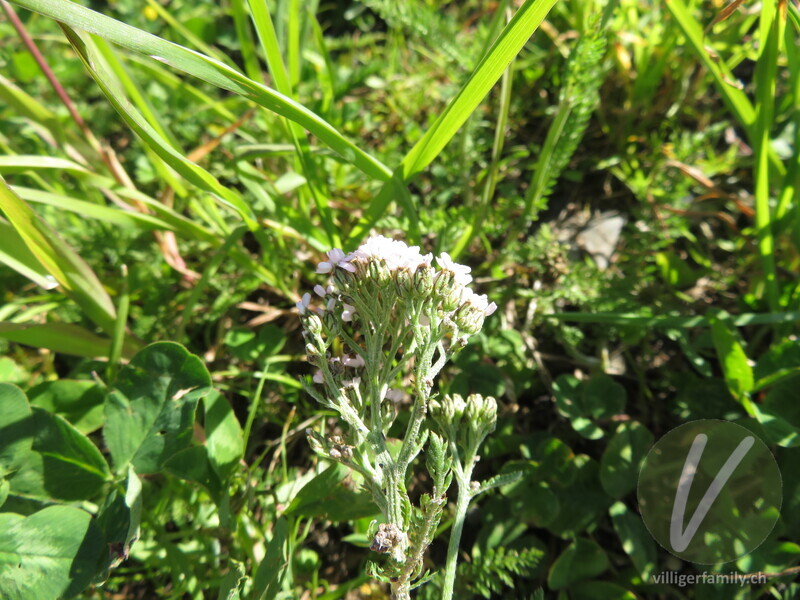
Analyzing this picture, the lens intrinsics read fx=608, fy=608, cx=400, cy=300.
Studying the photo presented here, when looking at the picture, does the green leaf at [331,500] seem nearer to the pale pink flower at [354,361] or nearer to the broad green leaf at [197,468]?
the broad green leaf at [197,468]

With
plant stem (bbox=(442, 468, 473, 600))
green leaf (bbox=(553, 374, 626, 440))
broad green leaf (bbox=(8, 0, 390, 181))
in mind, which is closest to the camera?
broad green leaf (bbox=(8, 0, 390, 181))

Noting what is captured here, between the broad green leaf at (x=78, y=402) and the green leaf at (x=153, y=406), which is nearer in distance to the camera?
the green leaf at (x=153, y=406)

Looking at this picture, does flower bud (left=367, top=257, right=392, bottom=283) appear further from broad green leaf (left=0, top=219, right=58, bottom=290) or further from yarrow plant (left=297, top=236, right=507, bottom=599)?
broad green leaf (left=0, top=219, right=58, bottom=290)

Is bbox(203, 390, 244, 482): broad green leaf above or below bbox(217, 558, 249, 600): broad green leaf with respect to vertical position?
above

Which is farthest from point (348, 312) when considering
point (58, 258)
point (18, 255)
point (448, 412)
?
point (18, 255)

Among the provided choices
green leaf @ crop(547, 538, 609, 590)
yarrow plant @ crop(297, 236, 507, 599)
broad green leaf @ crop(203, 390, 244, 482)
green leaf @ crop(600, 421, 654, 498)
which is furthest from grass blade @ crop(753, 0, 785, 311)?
broad green leaf @ crop(203, 390, 244, 482)

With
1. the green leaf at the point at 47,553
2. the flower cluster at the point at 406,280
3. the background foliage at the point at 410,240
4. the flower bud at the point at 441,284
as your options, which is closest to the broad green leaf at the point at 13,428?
the background foliage at the point at 410,240

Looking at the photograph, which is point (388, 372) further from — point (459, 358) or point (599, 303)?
point (599, 303)
